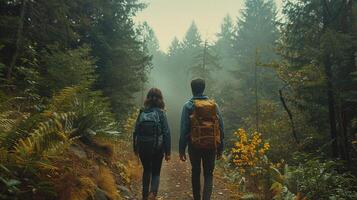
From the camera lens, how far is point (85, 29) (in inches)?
738

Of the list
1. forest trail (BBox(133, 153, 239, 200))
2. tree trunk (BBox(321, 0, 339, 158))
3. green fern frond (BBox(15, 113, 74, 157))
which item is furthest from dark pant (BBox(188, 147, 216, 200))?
tree trunk (BBox(321, 0, 339, 158))

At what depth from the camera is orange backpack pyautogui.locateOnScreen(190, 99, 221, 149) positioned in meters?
7.28

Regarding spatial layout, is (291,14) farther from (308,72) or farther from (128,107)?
(128,107)

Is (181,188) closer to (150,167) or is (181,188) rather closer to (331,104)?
(150,167)

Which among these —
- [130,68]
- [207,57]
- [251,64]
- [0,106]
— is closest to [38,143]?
[0,106]

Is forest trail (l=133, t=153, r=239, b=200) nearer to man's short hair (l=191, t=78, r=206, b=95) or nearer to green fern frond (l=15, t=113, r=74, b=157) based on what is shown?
man's short hair (l=191, t=78, r=206, b=95)

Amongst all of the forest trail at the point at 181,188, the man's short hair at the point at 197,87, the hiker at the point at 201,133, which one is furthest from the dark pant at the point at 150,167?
the forest trail at the point at 181,188

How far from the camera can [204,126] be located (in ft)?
23.9

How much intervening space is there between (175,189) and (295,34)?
874cm

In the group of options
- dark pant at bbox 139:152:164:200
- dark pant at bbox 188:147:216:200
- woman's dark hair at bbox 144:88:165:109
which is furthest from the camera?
woman's dark hair at bbox 144:88:165:109

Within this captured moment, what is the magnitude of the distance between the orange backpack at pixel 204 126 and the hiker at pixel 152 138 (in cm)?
73

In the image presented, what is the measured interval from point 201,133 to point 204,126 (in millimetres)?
148

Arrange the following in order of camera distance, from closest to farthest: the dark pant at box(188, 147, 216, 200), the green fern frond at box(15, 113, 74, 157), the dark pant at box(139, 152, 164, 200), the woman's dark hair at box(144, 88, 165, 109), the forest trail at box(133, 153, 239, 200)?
the green fern frond at box(15, 113, 74, 157), the dark pant at box(188, 147, 216, 200), the dark pant at box(139, 152, 164, 200), the woman's dark hair at box(144, 88, 165, 109), the forest trail at box(133, 153, 239, 200)

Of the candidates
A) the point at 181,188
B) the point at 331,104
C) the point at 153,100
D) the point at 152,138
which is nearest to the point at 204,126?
the point at 152,138
